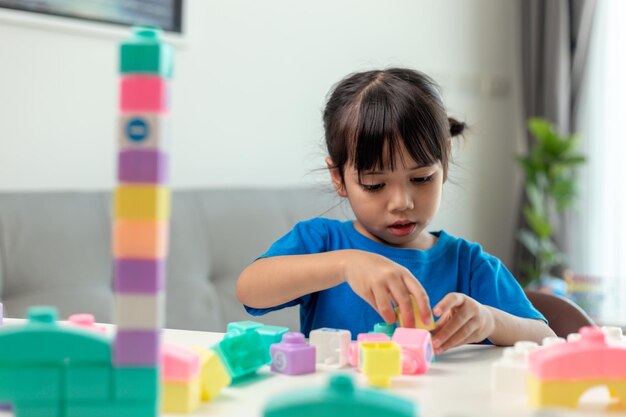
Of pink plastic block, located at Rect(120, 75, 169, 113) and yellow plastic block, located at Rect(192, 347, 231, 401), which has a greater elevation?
pink plastic block, located at Rect(120, 75, 169, 113)

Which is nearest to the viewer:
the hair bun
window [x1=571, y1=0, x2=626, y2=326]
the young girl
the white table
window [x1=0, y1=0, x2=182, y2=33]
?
the white table

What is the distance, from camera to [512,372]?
0.70 metres

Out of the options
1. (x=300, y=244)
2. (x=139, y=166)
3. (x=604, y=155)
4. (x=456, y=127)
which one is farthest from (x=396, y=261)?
(x=604, y=155)

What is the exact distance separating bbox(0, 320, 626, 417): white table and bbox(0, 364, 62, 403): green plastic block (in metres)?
0.07

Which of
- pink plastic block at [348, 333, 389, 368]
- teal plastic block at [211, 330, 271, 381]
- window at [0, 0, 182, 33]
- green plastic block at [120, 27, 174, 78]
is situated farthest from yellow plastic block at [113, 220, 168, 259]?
window at [0, 0, 182, 33]

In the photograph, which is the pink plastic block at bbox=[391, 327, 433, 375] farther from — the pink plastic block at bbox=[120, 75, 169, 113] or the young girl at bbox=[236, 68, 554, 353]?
the pink plastic block at bbox=[120, 75, 169, 113]

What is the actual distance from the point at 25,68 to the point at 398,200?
4.55 feet

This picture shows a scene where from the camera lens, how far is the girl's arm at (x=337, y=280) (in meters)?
0.83

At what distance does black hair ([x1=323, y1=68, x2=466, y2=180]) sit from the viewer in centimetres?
119

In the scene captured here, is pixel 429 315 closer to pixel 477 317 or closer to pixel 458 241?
pixel 477 317

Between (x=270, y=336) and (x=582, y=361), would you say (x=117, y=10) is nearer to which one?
(x=270, y=336)

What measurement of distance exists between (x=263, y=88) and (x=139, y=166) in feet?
7.39

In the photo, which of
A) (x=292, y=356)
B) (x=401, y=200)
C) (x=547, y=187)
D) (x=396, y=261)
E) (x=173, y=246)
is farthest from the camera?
(x=547, y=187)

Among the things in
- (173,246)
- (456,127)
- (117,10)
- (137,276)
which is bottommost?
Answer: (173,246)
